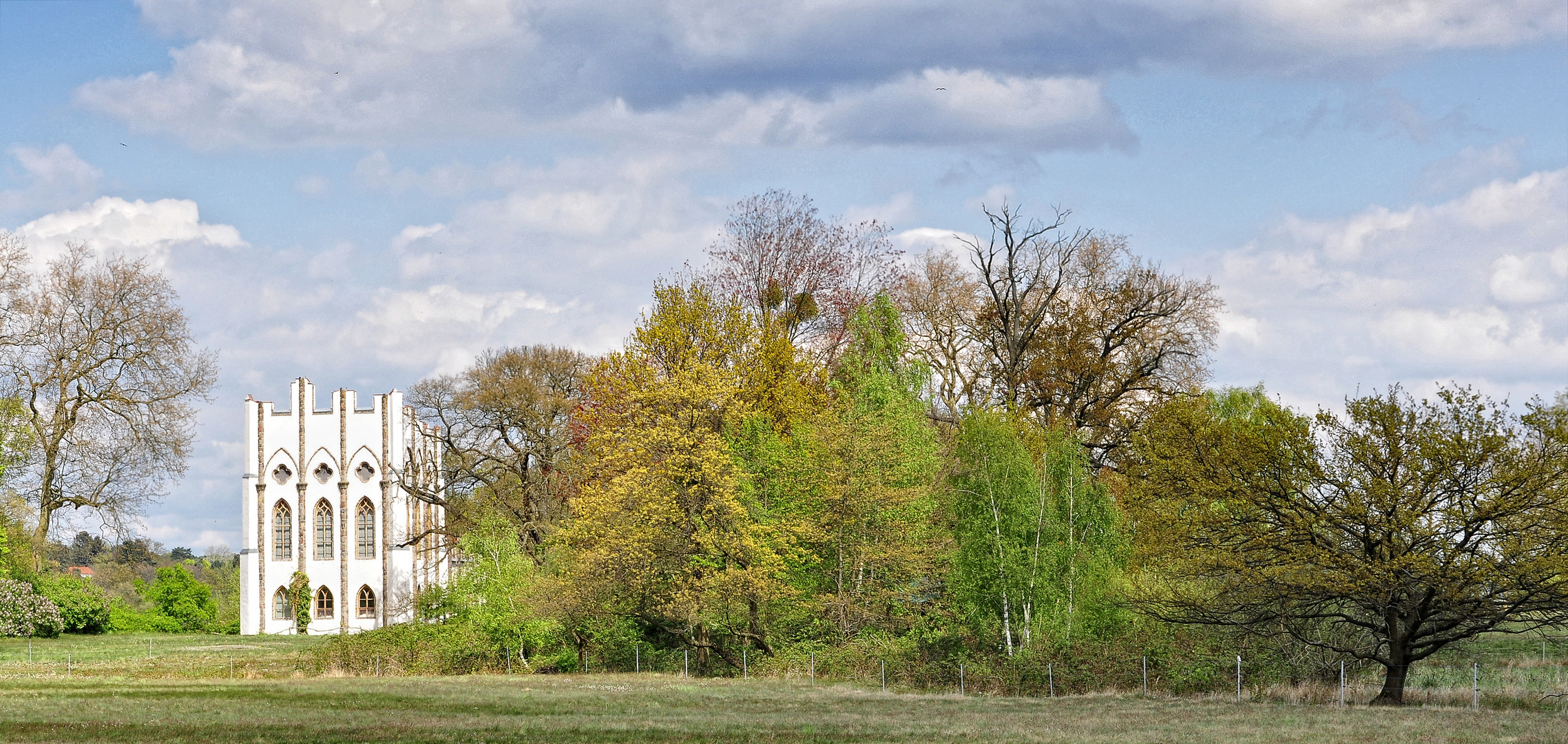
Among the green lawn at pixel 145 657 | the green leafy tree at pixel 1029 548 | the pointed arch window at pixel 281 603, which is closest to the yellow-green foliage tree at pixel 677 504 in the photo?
the green leafy tree at pixel 1029 548

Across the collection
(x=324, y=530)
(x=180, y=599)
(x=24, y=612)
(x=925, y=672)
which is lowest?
(x=925, y=672)

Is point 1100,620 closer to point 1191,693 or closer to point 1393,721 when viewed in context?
point 1191,693

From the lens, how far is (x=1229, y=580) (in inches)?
1083

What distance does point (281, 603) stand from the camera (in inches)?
2566

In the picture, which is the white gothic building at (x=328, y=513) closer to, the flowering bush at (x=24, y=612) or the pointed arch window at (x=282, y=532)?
the pointed arch window at (x=282, y=532)

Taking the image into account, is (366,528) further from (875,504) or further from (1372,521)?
(1372,521)

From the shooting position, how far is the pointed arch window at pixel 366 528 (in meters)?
65.9

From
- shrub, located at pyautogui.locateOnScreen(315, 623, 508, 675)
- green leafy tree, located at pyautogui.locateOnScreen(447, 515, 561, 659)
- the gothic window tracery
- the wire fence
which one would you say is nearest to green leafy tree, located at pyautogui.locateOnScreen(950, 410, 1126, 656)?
the wire fence

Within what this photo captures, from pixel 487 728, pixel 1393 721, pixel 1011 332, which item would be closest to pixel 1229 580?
pixel 1393 721

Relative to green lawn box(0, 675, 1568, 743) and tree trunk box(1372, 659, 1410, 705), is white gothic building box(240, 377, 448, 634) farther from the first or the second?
tree trunk box(1372, 659, 1410, 705)

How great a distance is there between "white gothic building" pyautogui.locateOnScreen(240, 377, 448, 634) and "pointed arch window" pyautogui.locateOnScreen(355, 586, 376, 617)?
0.05 m

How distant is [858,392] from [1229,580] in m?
13.5

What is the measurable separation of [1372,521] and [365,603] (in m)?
51.7

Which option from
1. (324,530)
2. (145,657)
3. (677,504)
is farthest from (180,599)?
(677,504)
